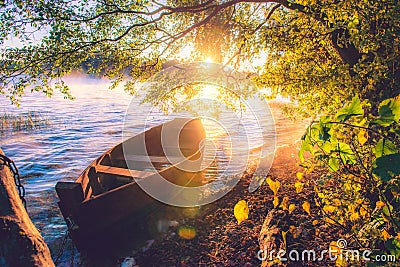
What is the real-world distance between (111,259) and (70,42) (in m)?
4.89

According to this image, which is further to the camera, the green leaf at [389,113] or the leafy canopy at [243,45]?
the leafy canopy at [243,45]

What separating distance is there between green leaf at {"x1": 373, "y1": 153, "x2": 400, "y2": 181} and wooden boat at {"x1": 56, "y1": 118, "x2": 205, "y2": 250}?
213 inches

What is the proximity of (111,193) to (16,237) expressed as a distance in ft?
13.5

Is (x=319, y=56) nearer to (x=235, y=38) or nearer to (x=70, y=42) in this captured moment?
(x=235, y=38)

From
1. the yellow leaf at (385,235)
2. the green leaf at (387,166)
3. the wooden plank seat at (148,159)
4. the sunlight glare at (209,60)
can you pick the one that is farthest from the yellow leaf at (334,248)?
the wooden plank seat at (148,159)

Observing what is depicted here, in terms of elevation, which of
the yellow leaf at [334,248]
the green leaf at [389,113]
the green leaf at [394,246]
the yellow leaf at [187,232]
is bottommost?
the yellow leaf at [187,232]

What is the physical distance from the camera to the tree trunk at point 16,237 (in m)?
1.59

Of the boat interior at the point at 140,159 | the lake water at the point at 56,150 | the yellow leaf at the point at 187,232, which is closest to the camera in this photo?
the yellow leaf at the point at 187,232

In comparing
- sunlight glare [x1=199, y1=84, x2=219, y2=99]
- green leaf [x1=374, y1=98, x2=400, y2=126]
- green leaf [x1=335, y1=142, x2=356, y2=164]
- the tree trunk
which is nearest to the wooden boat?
sunlight glare [x1=199, y1=84, x2=219, y2=99]

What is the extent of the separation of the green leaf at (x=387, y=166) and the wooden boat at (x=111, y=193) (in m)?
5.42

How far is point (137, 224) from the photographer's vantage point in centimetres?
671

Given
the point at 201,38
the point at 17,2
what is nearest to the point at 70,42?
the point at 17,2

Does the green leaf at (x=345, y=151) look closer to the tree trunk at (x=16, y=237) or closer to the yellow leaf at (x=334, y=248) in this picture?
the yellow leaf at (x=334, y=248)

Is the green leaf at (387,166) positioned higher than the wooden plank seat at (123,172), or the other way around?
the green leaf at (387,166)
